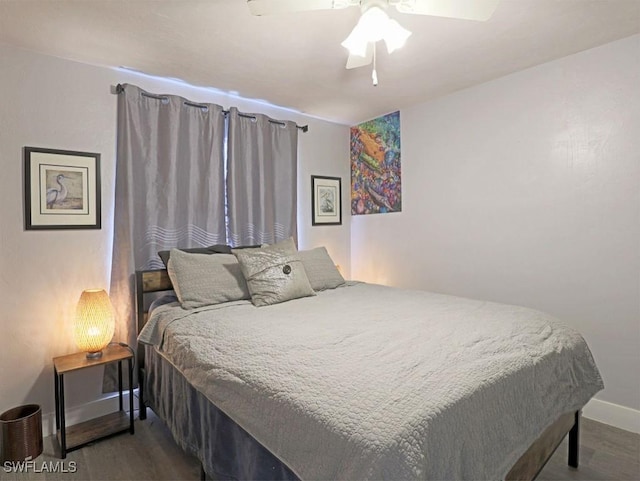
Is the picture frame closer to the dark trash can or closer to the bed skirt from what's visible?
the bed skirt

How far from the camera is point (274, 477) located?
1.28 m

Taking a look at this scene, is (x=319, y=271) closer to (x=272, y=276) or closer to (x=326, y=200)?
(x=272, y=276)

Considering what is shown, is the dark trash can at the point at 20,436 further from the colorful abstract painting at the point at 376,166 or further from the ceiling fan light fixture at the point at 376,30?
the colorful abstract painting at the point at 376,166

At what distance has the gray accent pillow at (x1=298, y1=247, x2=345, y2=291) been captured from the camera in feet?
9.18

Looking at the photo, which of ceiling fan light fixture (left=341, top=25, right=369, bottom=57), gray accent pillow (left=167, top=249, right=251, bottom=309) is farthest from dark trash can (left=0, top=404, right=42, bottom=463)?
ceiling fan light fixture (left=341, top=25, right=369, bottom=57)

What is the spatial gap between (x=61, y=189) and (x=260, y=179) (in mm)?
1459

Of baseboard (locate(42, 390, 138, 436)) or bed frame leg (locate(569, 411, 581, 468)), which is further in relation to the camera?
baseboard (locate(42, 390, 138, 436))

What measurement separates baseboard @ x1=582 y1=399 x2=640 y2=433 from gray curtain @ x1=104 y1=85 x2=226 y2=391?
291 cm

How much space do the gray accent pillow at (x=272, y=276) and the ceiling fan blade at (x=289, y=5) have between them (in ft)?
4.74

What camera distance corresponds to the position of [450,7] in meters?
1.51

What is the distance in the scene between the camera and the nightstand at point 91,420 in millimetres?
2053

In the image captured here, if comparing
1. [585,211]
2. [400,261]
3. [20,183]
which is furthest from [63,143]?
[585,211]

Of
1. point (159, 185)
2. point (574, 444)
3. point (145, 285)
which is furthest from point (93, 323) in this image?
point (574, 444)

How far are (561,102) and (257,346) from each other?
258 cm
